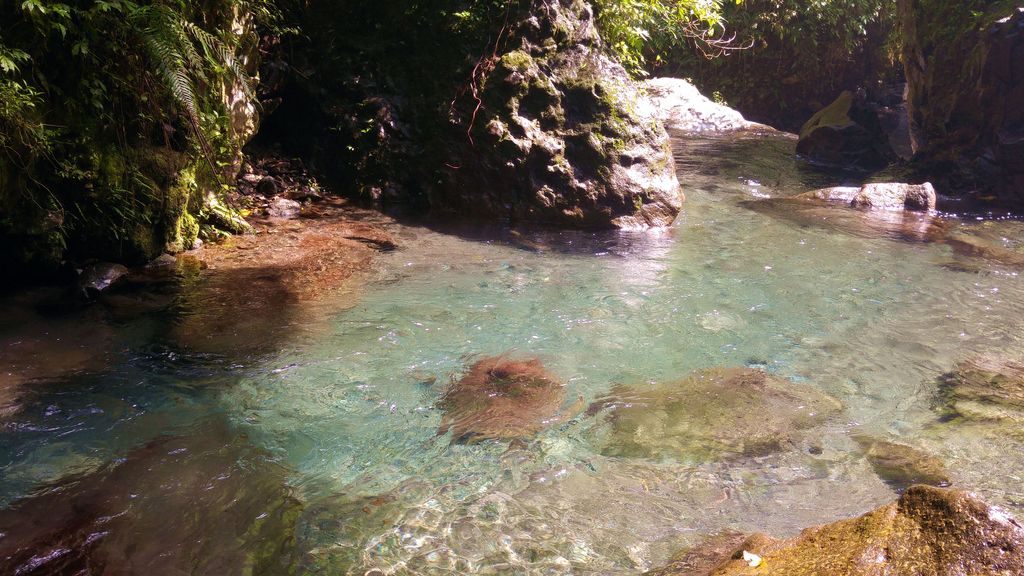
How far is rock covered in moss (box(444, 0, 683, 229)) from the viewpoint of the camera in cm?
728

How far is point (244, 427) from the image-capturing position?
3471mm

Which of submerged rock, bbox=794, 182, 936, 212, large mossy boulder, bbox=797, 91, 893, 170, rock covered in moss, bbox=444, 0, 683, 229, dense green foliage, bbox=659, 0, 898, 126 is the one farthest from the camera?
dense green foliage, bbox=659, 0, 898, 126

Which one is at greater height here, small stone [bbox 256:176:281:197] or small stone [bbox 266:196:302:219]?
small stone [bbox 256:176:281:197]

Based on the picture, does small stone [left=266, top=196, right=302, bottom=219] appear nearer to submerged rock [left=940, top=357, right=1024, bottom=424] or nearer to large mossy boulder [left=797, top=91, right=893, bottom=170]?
submerged rock [left=940, top=357, right=1024, bottom=424]

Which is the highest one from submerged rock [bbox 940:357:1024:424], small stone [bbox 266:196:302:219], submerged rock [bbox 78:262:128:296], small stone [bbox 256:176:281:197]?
small stone [bbox 256:176:281:197]

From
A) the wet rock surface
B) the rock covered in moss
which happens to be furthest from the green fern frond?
the rock covered in moss

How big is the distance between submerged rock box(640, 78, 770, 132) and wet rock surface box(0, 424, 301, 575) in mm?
13945

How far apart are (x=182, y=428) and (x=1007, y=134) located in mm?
11317

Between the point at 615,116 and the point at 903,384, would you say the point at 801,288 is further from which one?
the point at 615,116

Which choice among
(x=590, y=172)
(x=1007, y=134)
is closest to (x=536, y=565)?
(x=590, y=172)

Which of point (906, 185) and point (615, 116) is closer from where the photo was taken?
point (615, 116)

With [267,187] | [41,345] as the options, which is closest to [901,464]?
[41,345]

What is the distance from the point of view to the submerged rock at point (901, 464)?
3146mm

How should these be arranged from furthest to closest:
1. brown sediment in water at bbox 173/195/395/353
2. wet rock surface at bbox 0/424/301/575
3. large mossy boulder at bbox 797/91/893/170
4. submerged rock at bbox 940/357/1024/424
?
large mossy boulder at bbox 797/91/893/170, brown sediment in water at bbox 173/195/395/353, submerged rock at bbox 940/357/1024/424, wet rock surface at bbox 0/424/301/575
